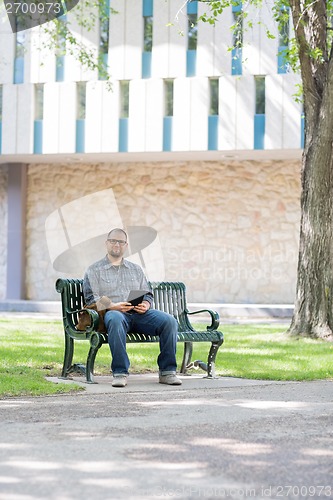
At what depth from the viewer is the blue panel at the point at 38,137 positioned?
84.6 feet

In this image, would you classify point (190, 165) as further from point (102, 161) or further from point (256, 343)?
point (256, 343)

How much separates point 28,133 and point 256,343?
14493 mm

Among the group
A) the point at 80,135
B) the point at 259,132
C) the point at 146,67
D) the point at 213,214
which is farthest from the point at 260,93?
the point at 80,135

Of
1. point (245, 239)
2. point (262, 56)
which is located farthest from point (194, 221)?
point (262, 56)

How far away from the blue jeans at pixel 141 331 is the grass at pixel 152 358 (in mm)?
469

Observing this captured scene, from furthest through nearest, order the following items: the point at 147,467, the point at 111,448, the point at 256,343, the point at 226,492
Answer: the point at 256,343, the point at 111,448, the point at 147,467, the point at 226,492

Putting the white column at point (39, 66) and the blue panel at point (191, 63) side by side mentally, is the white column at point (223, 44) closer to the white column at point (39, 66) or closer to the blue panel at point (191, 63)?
the blue panel at point (191, 63)

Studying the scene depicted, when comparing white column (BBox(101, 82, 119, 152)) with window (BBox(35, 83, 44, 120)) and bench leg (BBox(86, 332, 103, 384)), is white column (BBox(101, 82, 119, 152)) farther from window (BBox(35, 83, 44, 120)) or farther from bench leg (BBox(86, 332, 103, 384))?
bench leg (BBox(86, 332, 103, 384))

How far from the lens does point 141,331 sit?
8.62 meters

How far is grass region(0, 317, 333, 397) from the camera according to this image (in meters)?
8.48

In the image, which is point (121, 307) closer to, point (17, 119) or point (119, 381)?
point (119, 381)

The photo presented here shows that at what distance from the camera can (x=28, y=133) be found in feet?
85.1

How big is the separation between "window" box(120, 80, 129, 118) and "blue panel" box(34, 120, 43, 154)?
2.26 meters

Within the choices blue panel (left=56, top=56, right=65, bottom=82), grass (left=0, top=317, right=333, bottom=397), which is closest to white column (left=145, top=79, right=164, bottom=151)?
blue panel (left=56, top=56, right=65, bottom=82)
